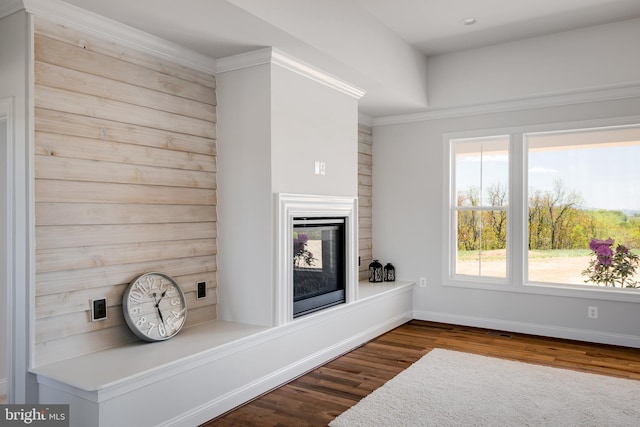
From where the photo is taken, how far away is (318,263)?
4086mm

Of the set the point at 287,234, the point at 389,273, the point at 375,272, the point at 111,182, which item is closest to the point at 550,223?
the point at 389,273

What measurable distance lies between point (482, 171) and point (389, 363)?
244cm

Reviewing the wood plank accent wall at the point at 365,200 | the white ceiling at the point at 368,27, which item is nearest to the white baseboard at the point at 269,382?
the wood plank accent wall at the point at 365,200

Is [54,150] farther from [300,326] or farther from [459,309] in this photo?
[459,309]

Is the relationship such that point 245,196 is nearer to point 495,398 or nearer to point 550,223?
point 495,398

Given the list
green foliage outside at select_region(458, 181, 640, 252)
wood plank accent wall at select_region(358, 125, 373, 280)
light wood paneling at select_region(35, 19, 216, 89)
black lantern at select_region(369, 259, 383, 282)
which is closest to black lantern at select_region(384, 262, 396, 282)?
black lantern at select_region(369, 259, 383, 282)

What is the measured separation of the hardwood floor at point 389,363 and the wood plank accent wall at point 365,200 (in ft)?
2.97

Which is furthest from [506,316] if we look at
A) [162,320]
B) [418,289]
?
[162,320]

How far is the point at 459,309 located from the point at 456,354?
1.22 metres

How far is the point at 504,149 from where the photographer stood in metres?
5.14

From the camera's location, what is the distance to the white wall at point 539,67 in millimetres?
4305

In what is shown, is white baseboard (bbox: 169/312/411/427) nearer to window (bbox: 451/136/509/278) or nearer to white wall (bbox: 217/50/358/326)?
white wall (bbox: 217/50/358/326)

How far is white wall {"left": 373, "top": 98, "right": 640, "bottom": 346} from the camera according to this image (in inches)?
181

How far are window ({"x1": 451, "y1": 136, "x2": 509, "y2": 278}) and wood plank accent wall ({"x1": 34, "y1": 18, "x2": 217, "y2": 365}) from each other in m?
2.93
